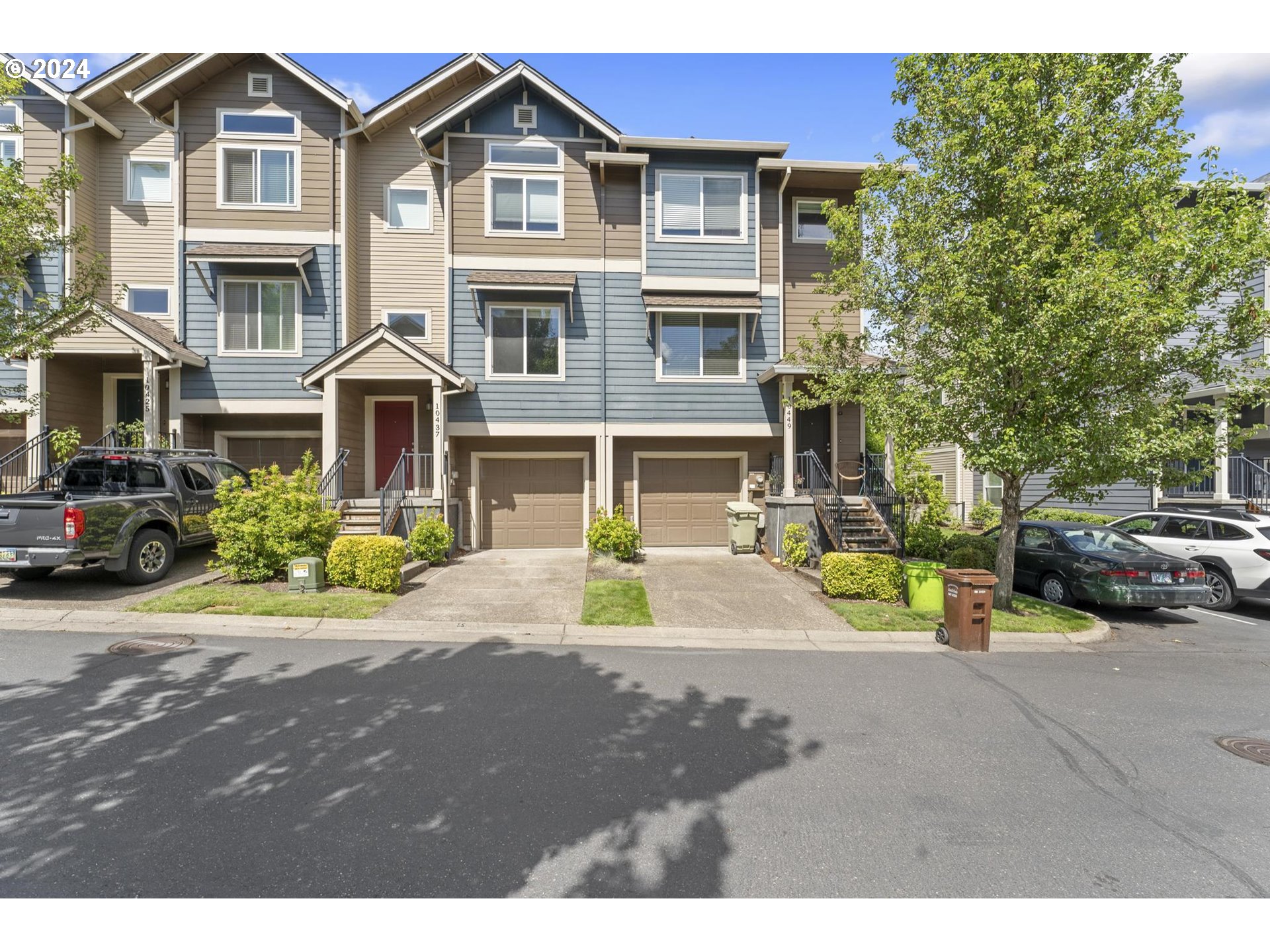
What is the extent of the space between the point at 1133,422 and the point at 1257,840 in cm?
669

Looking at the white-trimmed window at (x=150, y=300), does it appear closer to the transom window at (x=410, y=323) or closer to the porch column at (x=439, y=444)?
the transom window at (x=410, y=323)

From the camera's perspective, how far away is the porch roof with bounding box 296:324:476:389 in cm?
1326

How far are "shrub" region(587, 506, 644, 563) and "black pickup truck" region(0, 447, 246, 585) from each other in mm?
6985

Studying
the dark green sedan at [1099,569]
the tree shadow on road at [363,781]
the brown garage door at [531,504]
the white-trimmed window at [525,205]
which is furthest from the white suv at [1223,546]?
the white-trimmed window at [525,205]

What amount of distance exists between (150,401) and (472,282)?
7.48 meters

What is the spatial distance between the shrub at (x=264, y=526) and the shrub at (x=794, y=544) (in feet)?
30.0

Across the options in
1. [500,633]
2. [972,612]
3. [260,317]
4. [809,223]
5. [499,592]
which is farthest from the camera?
[809,223]

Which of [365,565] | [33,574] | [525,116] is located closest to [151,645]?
[365,565]

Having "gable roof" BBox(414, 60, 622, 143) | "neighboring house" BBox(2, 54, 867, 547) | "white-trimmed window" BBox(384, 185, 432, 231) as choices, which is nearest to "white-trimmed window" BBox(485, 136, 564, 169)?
"neighboring house" BBox(2, 54, 867, 547)

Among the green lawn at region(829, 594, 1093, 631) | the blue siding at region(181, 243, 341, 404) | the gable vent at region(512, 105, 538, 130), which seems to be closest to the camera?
the green lawn at region(829, 594, 1093, 631)

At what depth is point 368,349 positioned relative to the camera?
43.9 ft

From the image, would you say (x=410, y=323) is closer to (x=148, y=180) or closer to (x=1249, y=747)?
(x=148, y=180)

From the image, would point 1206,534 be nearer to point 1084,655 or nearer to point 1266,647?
point 1266,647

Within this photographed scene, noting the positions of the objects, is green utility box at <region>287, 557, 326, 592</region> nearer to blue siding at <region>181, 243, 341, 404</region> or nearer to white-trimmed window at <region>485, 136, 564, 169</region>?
blue siding at <region>181, 243, 341, 404</region>
